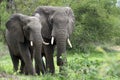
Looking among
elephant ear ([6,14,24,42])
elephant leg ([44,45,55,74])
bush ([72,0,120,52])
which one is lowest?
bush ([72,0,120,52])

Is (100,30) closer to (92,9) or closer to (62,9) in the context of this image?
(92,9)

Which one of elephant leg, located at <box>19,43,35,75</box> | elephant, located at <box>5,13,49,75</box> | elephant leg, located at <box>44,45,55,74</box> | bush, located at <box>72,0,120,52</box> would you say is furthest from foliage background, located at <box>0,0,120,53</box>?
elephant leg, located at <box>19,43,35,75</box>

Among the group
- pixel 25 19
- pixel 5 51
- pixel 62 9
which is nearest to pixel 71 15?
pixel 62 9

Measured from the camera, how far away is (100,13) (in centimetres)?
3391

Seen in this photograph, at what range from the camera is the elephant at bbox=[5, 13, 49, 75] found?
491 inches

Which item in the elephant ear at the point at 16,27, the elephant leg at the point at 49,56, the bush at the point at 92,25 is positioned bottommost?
the bush at the point at 92,25

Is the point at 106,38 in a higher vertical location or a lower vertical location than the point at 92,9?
lower

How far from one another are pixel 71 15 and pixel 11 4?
24.9m

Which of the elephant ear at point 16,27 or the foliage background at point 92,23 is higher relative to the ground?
the elephant ear at point 16,27

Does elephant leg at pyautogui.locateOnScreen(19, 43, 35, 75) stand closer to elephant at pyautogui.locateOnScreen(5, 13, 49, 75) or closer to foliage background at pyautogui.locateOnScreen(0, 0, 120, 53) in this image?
elephant at pyautogui.locateOnScreen(5, 13, 49, 75)

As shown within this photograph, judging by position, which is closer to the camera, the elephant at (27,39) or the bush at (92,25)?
the elephant at (27,39)

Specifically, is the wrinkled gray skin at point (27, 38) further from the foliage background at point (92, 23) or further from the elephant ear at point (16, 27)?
the foliage background at point (92, 23)

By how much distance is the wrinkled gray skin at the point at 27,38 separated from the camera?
1247 centimetres

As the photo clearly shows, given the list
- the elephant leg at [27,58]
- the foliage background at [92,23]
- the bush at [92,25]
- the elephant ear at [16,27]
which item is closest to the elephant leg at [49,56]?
the elephant leg at [27,58]
